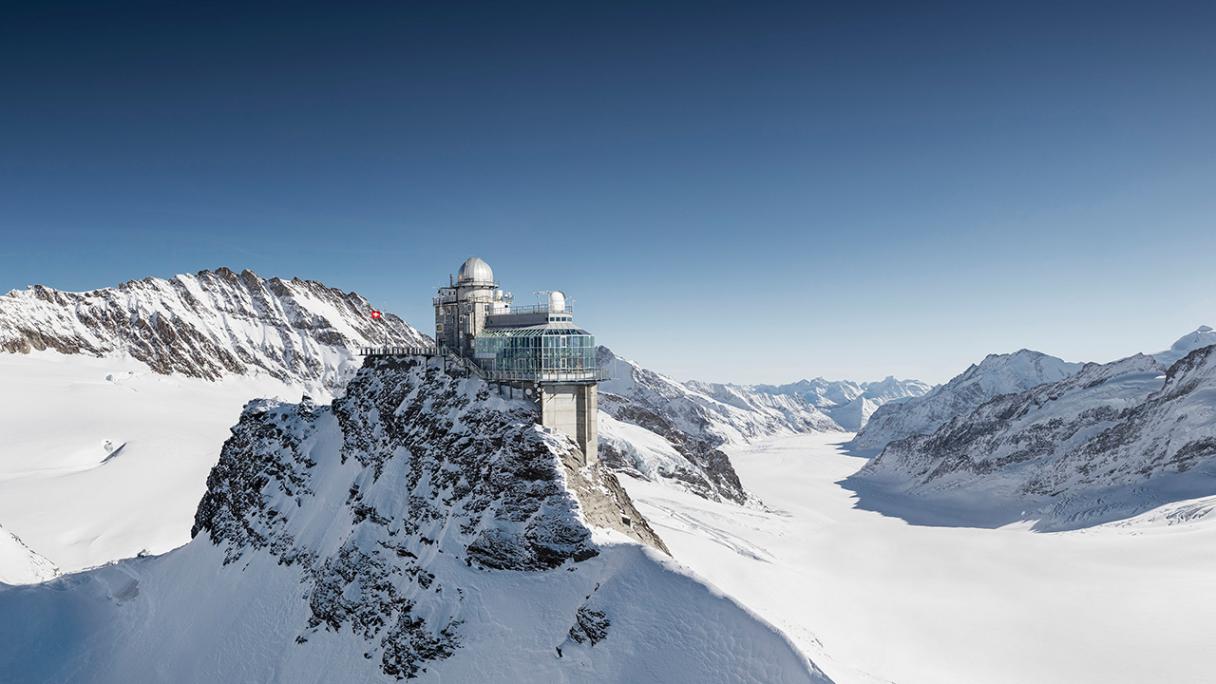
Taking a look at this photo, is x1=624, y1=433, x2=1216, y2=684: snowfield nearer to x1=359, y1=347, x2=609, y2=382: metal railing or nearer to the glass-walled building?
x1=359, y1=347, x2=609, y2=382: metal railing

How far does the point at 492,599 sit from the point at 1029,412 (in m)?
177

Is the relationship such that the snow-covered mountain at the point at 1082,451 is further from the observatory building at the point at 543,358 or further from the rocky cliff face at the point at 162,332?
the rocky cliff face at the point at 162,332

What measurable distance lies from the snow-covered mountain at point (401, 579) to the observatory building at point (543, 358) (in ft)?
6.33

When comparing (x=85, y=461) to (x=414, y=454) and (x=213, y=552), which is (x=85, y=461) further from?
(x=414, y=454)

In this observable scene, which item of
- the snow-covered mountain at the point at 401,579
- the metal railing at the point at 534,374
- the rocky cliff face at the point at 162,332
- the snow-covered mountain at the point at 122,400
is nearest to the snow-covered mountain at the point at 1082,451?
the metal railing at the point at 534,374

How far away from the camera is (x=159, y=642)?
56.2 meters

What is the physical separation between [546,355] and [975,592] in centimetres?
6294

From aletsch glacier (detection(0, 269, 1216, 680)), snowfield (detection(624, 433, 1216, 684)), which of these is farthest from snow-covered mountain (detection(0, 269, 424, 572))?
snowfield (detection(624, 433, 1216, 684))

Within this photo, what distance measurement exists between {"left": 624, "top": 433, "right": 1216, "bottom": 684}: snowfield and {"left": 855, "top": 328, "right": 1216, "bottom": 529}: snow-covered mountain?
17.2m

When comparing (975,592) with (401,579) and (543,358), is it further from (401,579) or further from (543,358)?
(401,579)

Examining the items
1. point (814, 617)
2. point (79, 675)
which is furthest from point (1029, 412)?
point (79, 675)

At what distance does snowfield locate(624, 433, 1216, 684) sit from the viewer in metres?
48.2

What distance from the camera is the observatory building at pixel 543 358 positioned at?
4419 cm

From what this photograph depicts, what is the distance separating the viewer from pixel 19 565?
219 ft
